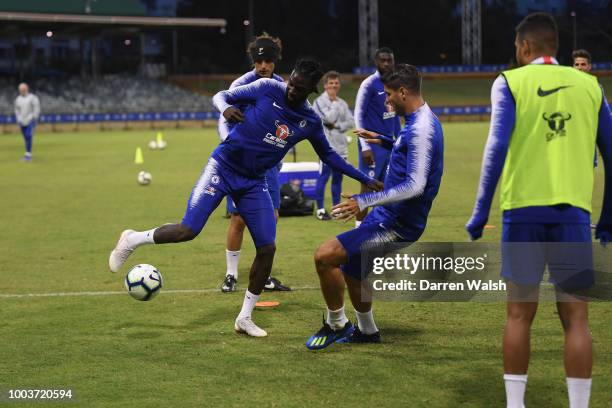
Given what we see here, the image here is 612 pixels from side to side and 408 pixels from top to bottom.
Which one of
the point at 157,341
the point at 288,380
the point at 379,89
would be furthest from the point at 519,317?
the point at 379,89

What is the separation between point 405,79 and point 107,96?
59.2 metres

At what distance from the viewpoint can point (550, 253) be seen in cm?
521

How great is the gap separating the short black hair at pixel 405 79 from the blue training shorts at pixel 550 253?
1.87 meters

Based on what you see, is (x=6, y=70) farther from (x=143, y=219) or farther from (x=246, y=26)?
(x=143, y=219)

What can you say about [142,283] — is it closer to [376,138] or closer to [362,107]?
[376,138]

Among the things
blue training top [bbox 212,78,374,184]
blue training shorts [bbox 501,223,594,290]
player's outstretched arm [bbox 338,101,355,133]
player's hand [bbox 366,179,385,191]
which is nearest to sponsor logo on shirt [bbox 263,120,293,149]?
blue training top [bbox 212,78,374,184]

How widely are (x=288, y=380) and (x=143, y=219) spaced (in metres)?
9.87

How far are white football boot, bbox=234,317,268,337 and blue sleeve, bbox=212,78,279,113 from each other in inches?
68.9

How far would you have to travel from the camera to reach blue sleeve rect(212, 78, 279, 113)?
805 cm

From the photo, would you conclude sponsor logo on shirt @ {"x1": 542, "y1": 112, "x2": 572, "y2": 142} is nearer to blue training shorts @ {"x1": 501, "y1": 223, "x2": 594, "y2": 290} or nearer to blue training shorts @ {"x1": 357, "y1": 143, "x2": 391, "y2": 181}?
blue training shorts @ {"x1": 501, "y1": 223, "x2": 594, "y2": 290}

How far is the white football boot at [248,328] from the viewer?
25.7 ft

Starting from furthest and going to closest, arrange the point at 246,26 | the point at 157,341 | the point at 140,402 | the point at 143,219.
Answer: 1. the point at 246,26
2. the point at 143,219
3. the point at 157,341
4. the point at 140,402

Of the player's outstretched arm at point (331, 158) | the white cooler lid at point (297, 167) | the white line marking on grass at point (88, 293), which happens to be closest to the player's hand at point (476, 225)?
the player's outstretched arm at point (331, 158)

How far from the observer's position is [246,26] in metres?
80.3
